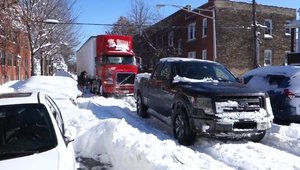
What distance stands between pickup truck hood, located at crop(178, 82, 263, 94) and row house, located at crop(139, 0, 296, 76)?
88.8ft

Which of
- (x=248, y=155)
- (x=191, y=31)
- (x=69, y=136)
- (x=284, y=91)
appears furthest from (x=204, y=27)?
(x=69, y=136)

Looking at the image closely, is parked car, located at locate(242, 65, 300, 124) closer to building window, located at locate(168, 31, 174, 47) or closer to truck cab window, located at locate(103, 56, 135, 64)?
truck cab window, located at locate(103, 56, 135, 64)

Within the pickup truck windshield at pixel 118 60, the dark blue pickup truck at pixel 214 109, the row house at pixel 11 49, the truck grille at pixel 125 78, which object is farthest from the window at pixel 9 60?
the dark blue pickup truck at pixel 214 109

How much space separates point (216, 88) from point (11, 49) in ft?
65.0

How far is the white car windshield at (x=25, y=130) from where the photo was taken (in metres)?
4.45

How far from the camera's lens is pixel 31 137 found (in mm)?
4633

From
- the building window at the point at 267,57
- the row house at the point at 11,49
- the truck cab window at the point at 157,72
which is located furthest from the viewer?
the building window at the point at 267,57

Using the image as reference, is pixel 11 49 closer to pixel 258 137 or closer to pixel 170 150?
pixel 258 137

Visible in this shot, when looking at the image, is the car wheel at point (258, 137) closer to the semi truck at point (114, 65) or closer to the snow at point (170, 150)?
the snow at point (170, 150)

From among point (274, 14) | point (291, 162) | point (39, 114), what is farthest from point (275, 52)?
point (39, 114)

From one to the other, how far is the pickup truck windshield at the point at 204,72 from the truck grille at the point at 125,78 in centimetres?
1187

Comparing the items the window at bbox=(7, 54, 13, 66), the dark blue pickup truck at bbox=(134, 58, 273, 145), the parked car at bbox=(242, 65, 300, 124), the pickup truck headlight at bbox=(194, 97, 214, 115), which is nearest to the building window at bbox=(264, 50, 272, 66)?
the window at bbox=(7, 54, 13, 66)

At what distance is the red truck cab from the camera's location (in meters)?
22.2

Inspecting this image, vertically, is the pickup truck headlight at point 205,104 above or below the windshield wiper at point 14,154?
above
